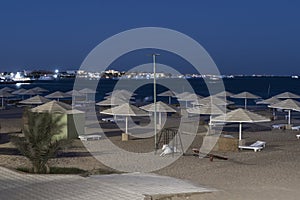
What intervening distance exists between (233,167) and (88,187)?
403 cm

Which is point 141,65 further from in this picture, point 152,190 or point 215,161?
point 152,190

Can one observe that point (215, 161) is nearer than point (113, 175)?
No

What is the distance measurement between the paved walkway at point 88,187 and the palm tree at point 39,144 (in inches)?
21.4

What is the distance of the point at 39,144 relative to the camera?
9094mm

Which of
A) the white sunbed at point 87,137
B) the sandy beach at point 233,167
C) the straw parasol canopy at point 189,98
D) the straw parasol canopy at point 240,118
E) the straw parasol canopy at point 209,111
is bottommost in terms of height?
the sandy beach at point 233,167

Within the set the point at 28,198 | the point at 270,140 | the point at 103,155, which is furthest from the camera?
the point at 270,140

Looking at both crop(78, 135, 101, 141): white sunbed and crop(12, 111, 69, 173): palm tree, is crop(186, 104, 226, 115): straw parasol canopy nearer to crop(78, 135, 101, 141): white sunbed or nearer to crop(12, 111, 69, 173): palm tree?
crop(78, 135, 101, 141): white sunbed

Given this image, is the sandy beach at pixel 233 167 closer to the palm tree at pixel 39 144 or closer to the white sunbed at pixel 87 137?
the white sunbed at pixel 87 137

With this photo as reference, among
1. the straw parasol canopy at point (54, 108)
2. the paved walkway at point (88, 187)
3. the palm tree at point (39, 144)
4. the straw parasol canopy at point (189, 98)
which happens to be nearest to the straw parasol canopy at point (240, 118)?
the straw parasol canopy at point (54, 108)

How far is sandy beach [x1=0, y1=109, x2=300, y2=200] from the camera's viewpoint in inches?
304

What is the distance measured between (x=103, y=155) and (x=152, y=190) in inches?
190

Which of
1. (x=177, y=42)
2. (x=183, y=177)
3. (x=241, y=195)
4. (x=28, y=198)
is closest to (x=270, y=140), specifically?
(x=177, y=42)

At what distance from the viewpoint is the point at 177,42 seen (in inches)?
438

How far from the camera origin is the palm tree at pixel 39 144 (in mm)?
8961
